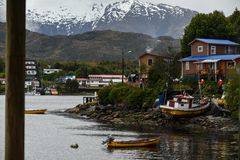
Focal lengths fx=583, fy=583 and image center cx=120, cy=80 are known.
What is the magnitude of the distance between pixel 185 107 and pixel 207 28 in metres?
36.2

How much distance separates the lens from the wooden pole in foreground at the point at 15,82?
993 cm

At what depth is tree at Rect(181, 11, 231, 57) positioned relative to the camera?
10594 cm

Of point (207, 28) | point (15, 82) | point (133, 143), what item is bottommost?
point (133, 143)

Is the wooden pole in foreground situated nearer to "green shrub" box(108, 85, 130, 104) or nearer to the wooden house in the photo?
the wooden house

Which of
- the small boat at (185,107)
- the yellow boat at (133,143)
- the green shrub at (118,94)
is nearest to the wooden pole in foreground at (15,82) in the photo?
the yellow boat at (133,143)

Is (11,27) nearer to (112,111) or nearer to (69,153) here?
(69,153)

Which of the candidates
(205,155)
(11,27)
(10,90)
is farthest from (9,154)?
(205,155)

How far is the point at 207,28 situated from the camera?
10688cm

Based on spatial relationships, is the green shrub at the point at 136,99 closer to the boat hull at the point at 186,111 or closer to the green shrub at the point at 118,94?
the green shrub at the point at 118,94

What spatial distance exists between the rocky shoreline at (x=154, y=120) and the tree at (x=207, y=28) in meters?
21.3

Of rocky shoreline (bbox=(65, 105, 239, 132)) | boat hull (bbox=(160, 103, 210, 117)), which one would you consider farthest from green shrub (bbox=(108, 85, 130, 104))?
boat hull (bbox=(160, 103, 210, 117))

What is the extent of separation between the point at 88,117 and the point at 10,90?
286 feet

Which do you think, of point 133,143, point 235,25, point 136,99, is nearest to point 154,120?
point 136,99

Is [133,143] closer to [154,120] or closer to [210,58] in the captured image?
[154,120]
